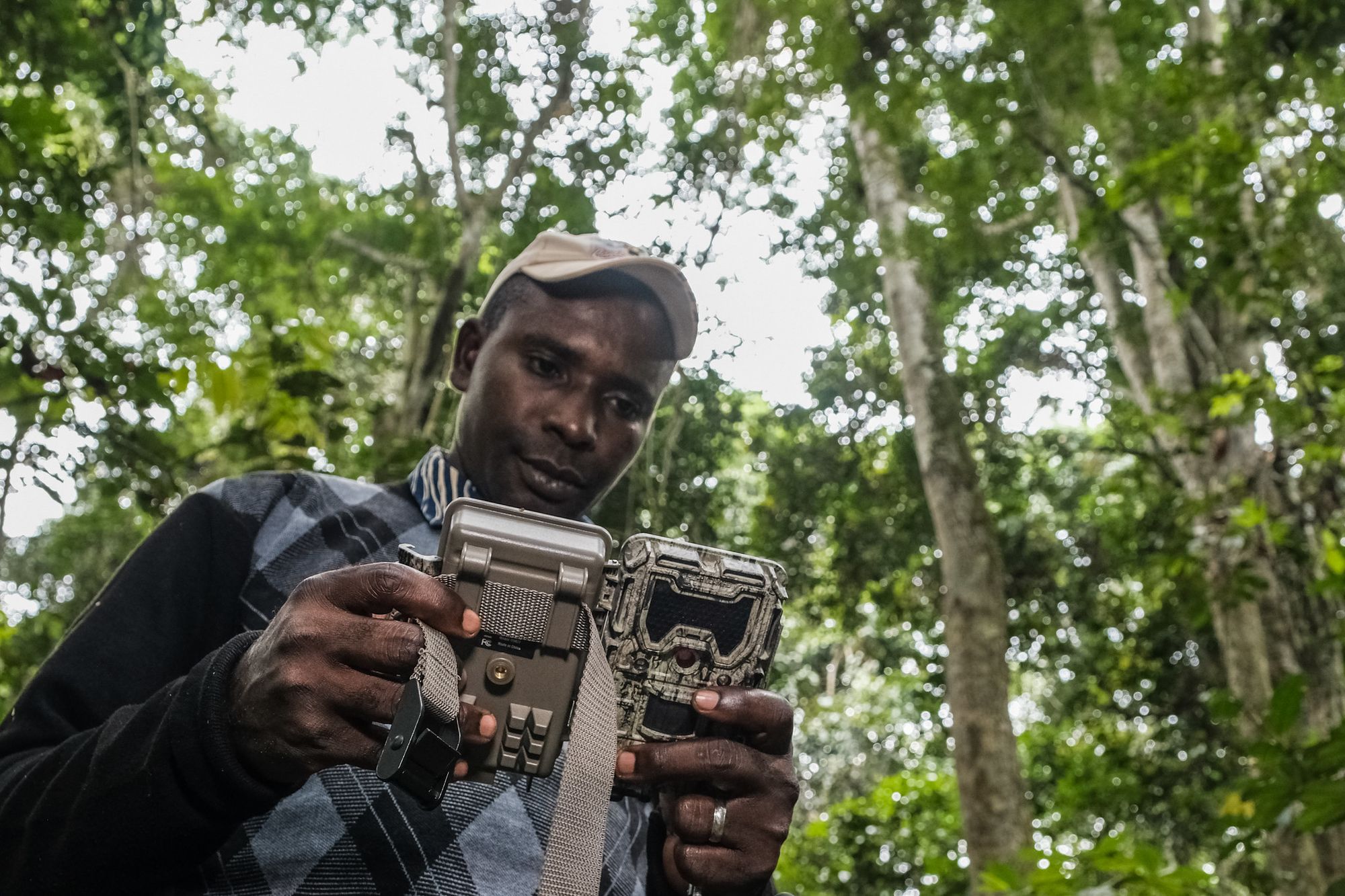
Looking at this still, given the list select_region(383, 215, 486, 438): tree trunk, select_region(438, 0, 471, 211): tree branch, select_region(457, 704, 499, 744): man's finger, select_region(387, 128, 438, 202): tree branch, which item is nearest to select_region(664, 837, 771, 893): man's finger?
select_region(457, 704, 499, 744): man's finger

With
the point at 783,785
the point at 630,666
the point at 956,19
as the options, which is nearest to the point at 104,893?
the point at 630,666

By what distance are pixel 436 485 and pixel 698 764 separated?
81cm

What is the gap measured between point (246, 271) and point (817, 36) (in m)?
7.38

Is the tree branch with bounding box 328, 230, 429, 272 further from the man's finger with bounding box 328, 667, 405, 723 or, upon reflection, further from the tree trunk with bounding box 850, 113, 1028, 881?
the man's finger with bounding box 328, 667, 405, 723

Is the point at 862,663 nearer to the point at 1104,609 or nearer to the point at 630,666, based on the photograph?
the point at 1104,609

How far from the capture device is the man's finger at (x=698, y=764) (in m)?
1.30

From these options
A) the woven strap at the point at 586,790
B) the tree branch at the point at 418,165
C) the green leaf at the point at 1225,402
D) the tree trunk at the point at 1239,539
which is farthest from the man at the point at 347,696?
the tree branch at the point at 418,165

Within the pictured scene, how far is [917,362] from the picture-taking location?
24.8 ft


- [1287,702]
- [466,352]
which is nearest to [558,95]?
[466,352]

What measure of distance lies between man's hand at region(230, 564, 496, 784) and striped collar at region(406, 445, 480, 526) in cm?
74

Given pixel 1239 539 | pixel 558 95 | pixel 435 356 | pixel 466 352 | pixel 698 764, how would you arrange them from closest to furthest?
pixel 698 764 < pixel 466 352 < pixel 1239 539 < pixel 435 356 < pixel 558 95

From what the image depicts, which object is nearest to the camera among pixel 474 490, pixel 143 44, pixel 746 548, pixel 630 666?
pixel 630 666

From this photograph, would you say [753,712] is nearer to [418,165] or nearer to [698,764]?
[698,764]

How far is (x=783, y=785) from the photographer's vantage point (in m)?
1.39
